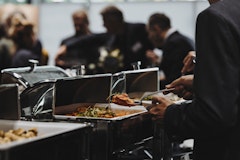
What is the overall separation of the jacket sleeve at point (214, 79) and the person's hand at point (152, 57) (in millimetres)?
3288

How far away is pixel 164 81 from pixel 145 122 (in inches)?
65.2

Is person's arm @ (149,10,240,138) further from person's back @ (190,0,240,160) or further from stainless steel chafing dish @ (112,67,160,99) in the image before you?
stainless steel chafing dish @ (112,67,160,99)

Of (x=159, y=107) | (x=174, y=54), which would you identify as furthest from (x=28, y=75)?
(x=174, y=54)

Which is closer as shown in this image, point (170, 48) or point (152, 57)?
point (170, 48)

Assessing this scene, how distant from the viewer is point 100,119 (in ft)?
6.88

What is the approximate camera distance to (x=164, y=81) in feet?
13.2

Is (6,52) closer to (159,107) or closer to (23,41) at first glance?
(23,41)

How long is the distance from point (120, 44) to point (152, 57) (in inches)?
15.2

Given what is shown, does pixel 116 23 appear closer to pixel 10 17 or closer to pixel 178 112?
pixel 10 17

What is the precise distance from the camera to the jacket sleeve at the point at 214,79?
159 cm

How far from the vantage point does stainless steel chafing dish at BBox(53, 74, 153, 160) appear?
6.77ft

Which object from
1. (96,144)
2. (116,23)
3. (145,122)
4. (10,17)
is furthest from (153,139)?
(10,17)

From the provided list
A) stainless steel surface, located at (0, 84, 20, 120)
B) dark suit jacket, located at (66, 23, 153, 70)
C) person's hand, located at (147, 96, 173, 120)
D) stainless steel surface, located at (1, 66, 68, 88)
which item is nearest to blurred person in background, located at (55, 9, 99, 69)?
dark suit jacket, located at (66, 23, 153, 70)

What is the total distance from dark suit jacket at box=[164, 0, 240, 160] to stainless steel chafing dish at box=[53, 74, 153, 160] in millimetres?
408
